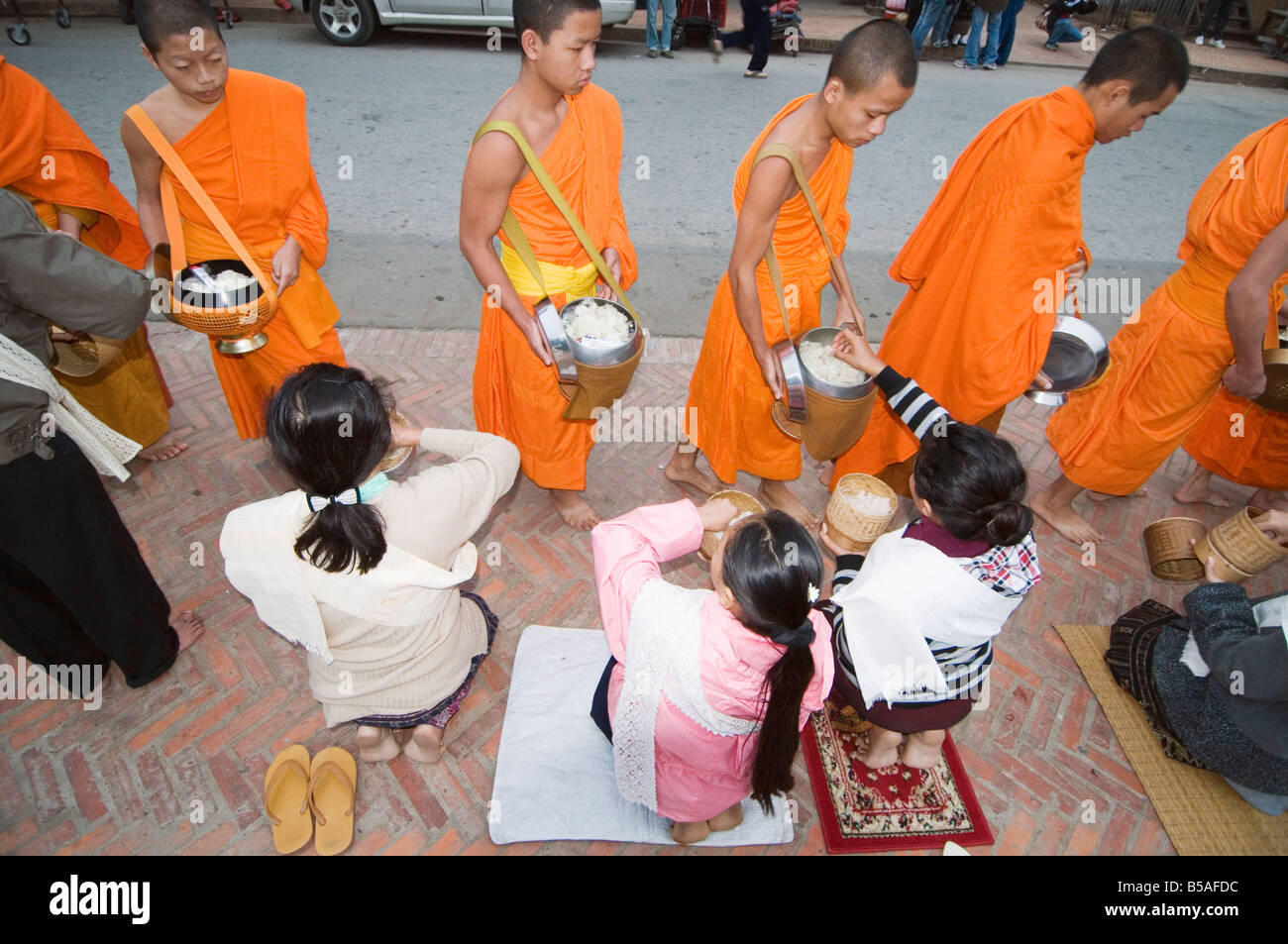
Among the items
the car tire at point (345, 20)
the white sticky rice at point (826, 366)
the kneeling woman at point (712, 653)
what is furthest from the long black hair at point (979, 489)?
the car tire at point (345, 20)

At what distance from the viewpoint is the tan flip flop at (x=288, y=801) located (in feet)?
8.32

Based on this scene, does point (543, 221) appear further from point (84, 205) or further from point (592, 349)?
point (84, 205)

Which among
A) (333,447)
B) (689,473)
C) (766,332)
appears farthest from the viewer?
(689,473)

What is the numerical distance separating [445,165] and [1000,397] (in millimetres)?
5896

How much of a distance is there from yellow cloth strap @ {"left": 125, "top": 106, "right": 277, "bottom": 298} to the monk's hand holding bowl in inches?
6.0

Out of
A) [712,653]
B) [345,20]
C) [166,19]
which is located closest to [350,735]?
[712,653]

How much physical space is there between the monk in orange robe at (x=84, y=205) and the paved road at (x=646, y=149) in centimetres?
156

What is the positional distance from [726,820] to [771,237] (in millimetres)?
2267

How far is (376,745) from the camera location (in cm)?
276

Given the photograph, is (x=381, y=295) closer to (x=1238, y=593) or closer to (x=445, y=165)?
(x=445, y=165)

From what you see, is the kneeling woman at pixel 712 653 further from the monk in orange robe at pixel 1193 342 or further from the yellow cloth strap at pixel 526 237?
the monk in orange robe at pixel 1193 342

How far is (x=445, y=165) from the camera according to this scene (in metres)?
7.20
